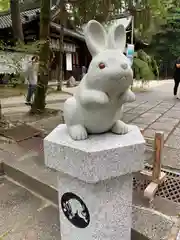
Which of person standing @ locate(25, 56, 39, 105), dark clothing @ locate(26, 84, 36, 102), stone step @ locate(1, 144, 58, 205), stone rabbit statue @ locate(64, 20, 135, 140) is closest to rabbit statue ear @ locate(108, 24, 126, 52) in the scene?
stone rabbit statue @ locate(64, 20, 135, 140)

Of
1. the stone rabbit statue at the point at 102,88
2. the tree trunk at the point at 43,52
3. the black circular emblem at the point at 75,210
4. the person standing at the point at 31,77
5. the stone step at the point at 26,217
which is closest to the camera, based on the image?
the stone rabbit statue at the point at 102,88

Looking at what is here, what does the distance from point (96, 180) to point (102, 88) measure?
1.62 feet

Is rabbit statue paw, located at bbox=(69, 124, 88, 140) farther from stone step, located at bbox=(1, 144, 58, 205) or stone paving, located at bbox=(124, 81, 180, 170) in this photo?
stone paving, located at bbox=(124, 81, 180, 170)

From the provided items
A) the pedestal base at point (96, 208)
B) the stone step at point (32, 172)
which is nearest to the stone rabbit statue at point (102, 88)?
the pedestal base at point (96, 208)

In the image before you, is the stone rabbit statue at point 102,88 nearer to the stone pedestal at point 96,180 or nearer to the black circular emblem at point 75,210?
the stone pedestal at point 96,180

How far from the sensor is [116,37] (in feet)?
4.36

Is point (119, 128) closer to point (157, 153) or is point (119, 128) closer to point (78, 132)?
point (78, 132)

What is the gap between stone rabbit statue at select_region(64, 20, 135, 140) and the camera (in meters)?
1.18

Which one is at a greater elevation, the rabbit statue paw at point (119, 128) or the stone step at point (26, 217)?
the rabbit statue paw at point (119, 128)

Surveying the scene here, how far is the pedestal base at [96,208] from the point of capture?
1.35m

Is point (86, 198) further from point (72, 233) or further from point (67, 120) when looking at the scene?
point (67, 120)

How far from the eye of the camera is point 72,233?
1.52 meters

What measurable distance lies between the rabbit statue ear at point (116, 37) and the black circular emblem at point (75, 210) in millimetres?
923

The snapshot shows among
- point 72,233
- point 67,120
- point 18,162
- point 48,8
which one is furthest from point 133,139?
point 48,8
